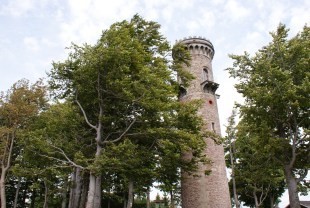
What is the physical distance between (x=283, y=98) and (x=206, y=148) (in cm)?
1011

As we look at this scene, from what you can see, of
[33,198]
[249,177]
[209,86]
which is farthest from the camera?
[33,198]

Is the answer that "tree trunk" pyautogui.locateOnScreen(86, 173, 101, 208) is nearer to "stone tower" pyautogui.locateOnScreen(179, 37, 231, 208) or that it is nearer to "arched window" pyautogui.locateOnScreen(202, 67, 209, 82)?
"stone tower" pyautogui.locateOnScreen(179, 37, 231, 208)

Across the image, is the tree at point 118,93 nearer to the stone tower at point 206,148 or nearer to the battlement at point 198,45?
the stone tower at point 206,148

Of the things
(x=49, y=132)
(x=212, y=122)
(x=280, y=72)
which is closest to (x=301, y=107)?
(x=280, y=72)

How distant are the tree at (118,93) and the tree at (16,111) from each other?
9.14 metres

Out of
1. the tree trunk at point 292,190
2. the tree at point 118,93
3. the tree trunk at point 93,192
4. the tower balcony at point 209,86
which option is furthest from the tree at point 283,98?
the tree trunk at point 93,192

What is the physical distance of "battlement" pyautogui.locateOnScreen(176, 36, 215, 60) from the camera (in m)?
29.1

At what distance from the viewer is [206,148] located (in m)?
24.4

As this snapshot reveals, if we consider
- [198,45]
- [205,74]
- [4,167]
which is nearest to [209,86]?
[205,74]

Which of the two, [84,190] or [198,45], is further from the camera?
[198,45]

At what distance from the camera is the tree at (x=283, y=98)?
15969 millimetres

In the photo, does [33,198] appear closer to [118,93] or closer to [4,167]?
[4,167]

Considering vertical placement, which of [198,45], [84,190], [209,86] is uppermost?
[198,45]

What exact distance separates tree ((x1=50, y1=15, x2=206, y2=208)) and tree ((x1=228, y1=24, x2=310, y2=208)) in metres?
4.35
